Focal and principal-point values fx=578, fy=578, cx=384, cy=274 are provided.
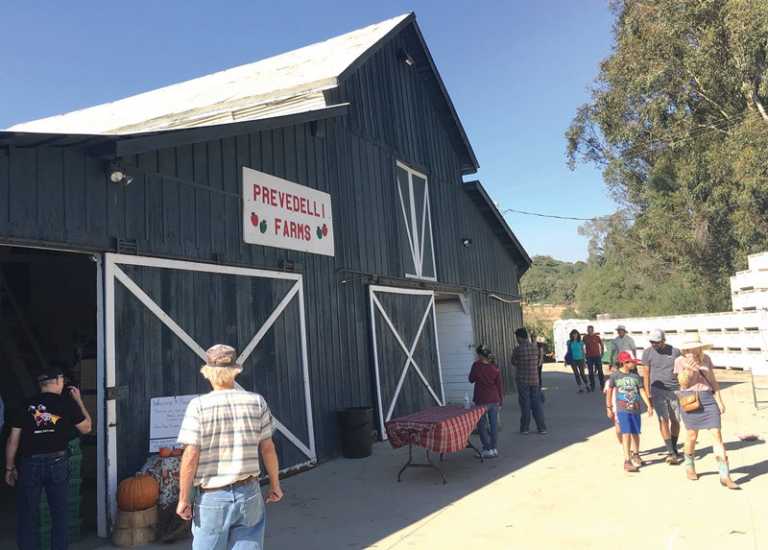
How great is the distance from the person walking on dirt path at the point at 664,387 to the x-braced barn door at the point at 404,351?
451cm

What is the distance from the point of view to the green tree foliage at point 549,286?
77500mm

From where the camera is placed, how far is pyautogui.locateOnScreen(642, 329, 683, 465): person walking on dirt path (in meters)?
7.41

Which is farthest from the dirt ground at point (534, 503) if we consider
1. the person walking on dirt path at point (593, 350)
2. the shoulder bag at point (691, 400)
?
the person walking on dirt path at point (593, 350)

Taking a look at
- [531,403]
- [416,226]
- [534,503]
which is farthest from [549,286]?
[534,503]

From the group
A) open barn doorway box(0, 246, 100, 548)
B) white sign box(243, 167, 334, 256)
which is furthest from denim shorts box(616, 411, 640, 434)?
open barn doorway box(0, 246, 100, 548)

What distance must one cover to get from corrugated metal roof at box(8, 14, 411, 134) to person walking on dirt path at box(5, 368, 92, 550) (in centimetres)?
436

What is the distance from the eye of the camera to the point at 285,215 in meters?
8.60

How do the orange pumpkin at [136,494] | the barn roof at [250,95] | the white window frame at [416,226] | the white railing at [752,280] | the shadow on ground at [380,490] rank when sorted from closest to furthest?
the orange pumpkin at [136,494]
the shadow on ground at [380,490]
the barn roof at [250,95]
the white window frame at [416,226]
the white railing at [752,280]

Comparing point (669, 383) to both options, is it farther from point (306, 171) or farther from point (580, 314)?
point (580, 314)

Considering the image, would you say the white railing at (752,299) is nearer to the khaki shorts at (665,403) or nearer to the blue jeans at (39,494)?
the khaki shorts at (665,403)

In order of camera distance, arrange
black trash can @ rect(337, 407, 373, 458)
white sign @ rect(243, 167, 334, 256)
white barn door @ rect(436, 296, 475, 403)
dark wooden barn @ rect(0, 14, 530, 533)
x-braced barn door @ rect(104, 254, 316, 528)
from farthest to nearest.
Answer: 1. white barn door @ rect(436, 296, 475, 403)
2. black trash can @ rect(337, 407, 373, 458)
3. white sign @ rect(243, 167, 334, 256)
4. x-braced barn door @ rect(104, 254, 316, 528)
5. dark wooden barn @ rect(0, 14, 530, 533)

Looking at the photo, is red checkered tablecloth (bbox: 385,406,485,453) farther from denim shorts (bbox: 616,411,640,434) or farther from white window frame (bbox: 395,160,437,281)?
white window frame (bbox: 395,160,437,281)

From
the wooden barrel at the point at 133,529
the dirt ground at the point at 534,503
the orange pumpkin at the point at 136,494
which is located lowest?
the dirt ground at the point at 534,503

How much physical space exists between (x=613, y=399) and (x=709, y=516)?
2028 mm
